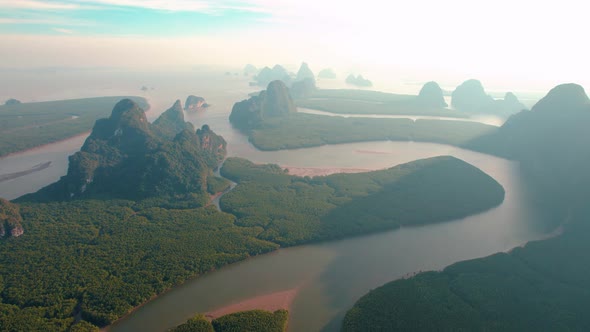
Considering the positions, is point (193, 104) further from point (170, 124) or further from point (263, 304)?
point (263, 304)

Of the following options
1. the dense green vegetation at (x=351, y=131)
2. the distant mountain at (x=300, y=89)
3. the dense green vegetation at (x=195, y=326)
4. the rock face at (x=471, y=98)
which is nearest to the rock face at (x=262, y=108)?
the dense green vegetation at (x=351, y=131)

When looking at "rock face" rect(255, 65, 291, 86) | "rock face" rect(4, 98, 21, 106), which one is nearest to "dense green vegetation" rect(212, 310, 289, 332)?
"rock face" rect(4, 98, 21, 106)

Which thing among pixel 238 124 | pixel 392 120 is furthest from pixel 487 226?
pixel 238 124

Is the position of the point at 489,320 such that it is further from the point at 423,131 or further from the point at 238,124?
the point at 238,124

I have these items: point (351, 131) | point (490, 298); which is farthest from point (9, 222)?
point (351, 131)

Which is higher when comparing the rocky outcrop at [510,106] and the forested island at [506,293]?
the rocky outcrop at [510,106]

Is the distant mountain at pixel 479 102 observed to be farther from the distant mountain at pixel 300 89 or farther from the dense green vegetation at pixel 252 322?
the dense green vegetation at pixel 252 322

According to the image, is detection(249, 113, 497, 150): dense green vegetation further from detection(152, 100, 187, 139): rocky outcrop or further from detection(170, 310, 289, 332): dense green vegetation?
detection(170, 310, 289, 332): dense green vegetation
